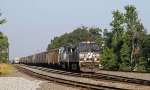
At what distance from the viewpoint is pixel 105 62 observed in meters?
73.1

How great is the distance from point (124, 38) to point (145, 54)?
925 cm

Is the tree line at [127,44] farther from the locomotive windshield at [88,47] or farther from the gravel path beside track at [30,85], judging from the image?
the gravel path beside track at [30,85]

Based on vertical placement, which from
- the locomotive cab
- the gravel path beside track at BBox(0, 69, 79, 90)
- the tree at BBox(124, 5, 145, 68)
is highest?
the tree at BBox(124, 5, 145, 68)

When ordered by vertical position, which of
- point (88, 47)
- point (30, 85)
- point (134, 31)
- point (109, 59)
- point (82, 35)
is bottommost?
point (30, 85)

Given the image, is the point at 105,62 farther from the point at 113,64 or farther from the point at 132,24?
the point at 132,24

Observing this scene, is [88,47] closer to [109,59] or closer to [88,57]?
[88,57]

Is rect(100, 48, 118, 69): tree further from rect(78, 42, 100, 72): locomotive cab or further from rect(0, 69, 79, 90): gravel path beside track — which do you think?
rect(0, 69, 79, 90): gravel path beside track

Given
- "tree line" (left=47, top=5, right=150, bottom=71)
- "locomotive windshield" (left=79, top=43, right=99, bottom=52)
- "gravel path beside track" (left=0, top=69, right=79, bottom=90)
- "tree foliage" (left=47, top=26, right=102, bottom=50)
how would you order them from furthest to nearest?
1. "tree foliage" (left=47, top=26, right=102, bottom=50)
2. "tree line" (left=47, top=5, right=150, bottom=71)
3. "locomotive windshield" (left=79, top=43, right=99, bottom=52)
4. "gravel path beside track" (left=0, top=69, right=79, bottom=90)

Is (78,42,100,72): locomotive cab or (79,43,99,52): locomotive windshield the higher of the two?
(79,43,99,52): locomotive windshield

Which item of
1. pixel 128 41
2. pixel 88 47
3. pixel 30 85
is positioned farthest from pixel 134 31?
pixel 30 85

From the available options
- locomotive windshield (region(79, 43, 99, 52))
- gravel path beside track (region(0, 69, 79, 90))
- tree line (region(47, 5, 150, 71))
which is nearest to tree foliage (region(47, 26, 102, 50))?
tree line (region(47, 5, 150, 71))

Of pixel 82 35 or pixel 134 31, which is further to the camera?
pixel 82 35

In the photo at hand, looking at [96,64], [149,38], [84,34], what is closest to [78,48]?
[96,64]

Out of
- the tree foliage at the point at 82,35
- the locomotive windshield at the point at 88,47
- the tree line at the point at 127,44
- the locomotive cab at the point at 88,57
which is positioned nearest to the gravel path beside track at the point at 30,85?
the locomotive cab at the point at 88,57
